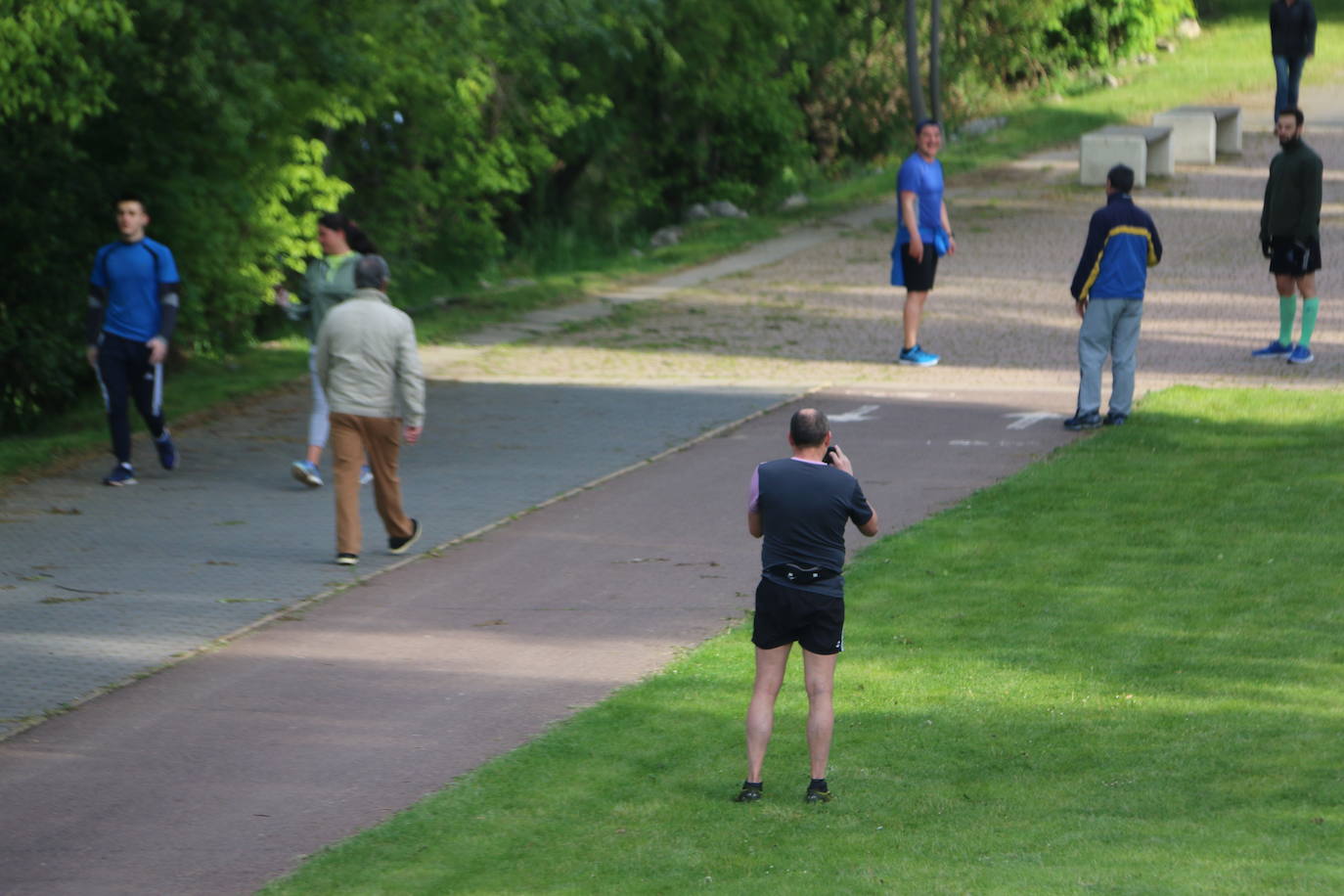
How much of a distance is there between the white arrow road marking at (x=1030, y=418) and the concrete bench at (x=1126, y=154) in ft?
43.6

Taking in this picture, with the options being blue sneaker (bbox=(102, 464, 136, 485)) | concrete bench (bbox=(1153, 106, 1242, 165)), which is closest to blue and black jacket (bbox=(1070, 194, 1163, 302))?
blue sneaker (bbox=(102, 464, 136, 485))

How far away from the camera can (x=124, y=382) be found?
12.1m

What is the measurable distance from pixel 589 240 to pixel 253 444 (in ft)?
50.9

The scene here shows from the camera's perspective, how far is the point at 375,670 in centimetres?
817

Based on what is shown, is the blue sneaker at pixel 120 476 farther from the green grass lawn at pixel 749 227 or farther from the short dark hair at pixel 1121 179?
the short dark hair at pixel 1121 179

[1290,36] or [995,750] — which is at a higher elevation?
[1290,36]

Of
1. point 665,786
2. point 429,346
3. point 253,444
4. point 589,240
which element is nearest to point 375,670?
point 665,786

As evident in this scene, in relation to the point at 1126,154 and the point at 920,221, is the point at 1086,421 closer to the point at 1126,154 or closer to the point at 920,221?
the point at 920,221

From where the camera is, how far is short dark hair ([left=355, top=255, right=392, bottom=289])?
9945 millimetres

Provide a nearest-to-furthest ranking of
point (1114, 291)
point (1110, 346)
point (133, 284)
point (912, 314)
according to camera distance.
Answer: point (133, 284) < point (1114, 291) < point (1110, 346) < point (912, 314)

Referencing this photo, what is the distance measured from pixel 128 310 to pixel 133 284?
0.59 feet

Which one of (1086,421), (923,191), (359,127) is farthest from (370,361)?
(359,127)

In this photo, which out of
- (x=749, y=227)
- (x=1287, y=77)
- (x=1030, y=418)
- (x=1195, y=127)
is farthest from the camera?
(x=1195, y=127)

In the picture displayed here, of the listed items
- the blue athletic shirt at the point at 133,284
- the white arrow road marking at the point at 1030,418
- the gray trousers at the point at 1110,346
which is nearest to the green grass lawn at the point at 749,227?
the blue athletic shirt at the point at 133,284
